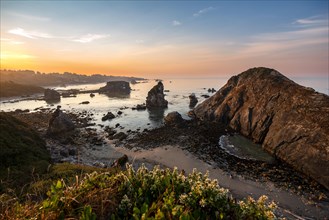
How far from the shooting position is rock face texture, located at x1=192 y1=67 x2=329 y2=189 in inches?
1168

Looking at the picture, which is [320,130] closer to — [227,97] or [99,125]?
[227,97]

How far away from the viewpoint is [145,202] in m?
5.43

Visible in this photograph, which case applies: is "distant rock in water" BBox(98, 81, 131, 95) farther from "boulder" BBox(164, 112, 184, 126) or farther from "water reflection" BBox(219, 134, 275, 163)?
"water reflection" BBox(219, 134, 275, 163)

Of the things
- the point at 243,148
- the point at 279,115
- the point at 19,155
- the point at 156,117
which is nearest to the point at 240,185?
the point at 243,148

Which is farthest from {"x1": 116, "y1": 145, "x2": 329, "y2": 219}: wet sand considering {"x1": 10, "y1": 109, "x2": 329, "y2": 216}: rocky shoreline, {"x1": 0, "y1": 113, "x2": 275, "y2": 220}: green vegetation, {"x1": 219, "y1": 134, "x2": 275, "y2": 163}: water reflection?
{"x1": 0, "y1": 113, "x2": 275, "y2": 220}: green vegetation

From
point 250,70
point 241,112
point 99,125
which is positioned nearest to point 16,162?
point 99,125

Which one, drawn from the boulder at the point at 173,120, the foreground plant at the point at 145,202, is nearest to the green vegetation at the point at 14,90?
the boulder at the point at 173,120

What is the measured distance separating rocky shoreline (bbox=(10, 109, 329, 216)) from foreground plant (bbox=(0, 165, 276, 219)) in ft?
71.6

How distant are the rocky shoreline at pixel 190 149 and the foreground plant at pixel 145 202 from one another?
71.6ft

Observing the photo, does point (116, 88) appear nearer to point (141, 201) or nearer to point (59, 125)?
point (59, 125)

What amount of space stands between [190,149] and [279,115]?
685 inches

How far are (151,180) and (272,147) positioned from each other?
34379 mm

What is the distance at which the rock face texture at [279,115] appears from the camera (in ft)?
97.3

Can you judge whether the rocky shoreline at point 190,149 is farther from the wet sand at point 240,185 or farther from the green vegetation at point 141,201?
the green vegetation at point 141,201
